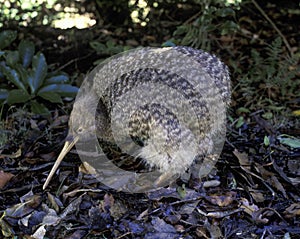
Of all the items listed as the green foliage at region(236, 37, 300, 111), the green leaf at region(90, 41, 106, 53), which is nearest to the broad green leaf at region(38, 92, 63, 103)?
the green leaf at region(90, 41, 106, 53)

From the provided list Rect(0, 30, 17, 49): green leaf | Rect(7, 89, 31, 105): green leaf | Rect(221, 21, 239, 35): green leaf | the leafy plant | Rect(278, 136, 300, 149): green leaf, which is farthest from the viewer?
the leafy plant

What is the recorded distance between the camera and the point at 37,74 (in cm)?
473

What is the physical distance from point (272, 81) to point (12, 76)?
93.5 inches

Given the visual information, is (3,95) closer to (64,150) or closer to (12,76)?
(12,76)

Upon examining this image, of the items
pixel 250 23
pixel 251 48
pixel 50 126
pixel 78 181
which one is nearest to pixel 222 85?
pixel 78 181

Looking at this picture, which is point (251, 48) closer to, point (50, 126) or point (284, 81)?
point (284, 81)

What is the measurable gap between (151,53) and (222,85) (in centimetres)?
59

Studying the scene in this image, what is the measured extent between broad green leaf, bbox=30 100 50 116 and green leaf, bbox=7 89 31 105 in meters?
0.09

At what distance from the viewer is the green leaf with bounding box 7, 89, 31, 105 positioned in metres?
4.54

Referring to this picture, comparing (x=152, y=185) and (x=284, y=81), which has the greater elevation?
(x=284, y=81)

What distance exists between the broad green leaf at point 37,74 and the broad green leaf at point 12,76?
0.08 metres

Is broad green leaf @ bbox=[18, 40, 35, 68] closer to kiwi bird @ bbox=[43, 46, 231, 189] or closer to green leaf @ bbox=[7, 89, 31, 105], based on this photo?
green leaf @ bbox=[7, 89, 31, 105]

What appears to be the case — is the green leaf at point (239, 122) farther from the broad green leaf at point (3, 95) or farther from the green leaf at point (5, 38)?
the green leaf at point (5, 38)

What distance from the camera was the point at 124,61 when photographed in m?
4.05
